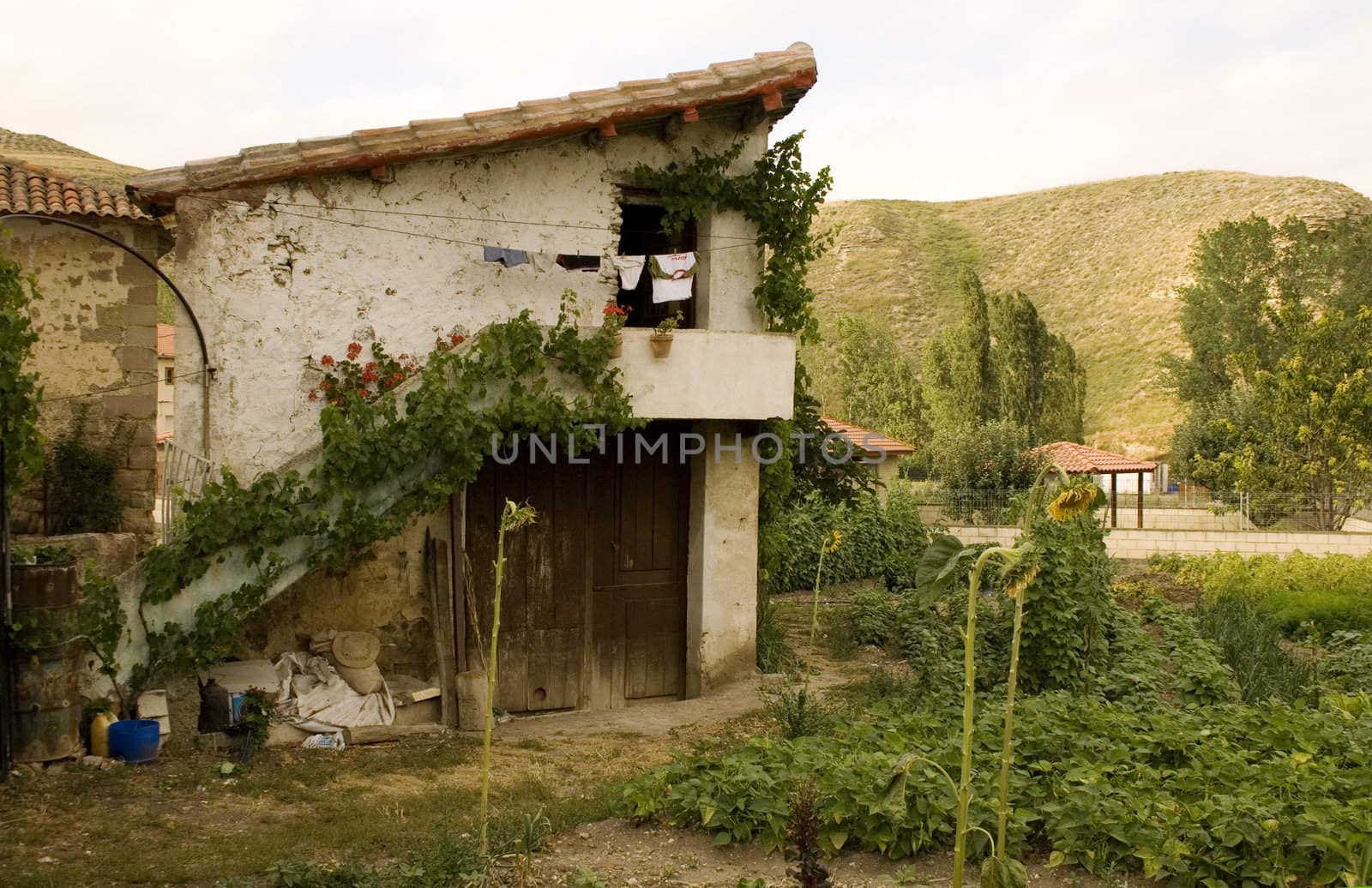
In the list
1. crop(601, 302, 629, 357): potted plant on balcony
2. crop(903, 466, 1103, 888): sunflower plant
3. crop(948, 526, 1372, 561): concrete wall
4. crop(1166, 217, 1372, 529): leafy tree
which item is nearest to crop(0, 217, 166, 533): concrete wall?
crop(601, 302, 629, 357): potted plant on balcony

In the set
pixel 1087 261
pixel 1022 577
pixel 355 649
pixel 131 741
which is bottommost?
pixel 131 741

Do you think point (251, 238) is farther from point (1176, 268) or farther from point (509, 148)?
point (1176, 268)

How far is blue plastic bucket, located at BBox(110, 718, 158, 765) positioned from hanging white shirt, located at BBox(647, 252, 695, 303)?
18.2 ft

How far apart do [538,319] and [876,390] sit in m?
36.3

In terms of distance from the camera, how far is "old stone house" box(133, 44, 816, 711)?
9.10 m

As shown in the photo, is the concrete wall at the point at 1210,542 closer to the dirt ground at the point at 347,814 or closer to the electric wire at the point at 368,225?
the electric wire at the point at 368,225

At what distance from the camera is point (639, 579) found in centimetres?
1116

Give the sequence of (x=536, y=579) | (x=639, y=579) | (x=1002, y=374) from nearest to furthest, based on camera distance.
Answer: (x=536, y=579)
(x=639, y=579)
(x=1002, y=374)

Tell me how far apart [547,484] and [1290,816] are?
7.11 metres

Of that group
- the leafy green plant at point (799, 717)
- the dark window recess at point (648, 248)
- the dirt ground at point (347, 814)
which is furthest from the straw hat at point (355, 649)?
the dark window recess at point (648, 248)

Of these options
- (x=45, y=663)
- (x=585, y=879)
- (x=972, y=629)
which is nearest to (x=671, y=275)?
(x=45, y=663)

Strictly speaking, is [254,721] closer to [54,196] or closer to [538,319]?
[538,319]

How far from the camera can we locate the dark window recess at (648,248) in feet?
36.7

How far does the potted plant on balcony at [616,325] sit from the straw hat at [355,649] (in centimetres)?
330
